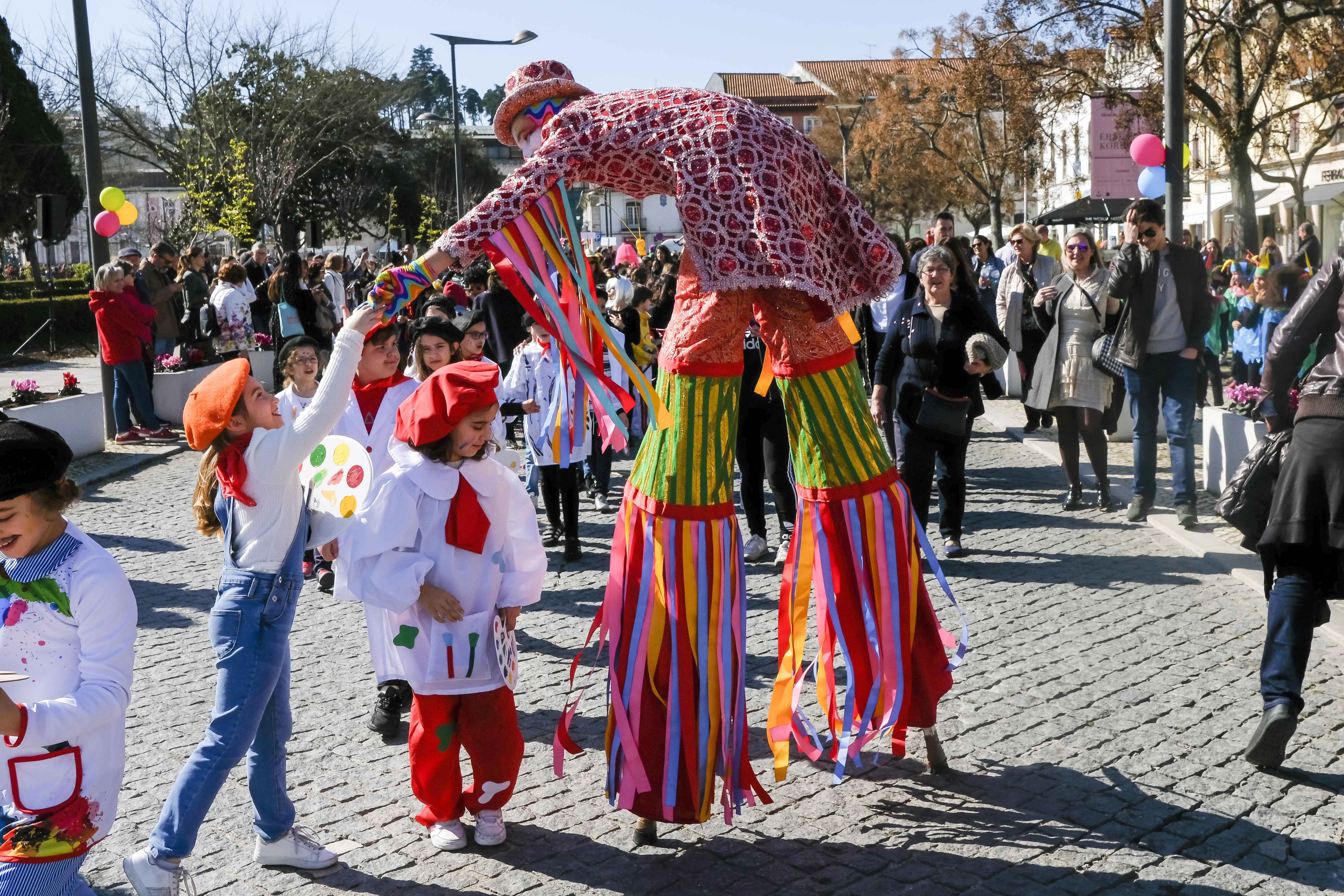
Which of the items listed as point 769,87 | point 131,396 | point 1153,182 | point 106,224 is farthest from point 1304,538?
point 769,87

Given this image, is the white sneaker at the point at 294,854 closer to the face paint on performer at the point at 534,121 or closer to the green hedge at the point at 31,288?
the face paint on performer at the point at 534,121

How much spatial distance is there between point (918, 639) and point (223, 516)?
85.9 inches

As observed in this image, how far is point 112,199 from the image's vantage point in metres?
16.6

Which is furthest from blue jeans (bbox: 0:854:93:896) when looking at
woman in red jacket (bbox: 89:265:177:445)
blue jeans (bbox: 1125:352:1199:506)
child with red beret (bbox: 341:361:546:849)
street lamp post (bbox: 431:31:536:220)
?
street lamp post (bbox: 431:31:536:220)

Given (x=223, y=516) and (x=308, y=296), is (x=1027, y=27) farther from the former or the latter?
(x=223, y=516)

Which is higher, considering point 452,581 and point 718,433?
point 718,433

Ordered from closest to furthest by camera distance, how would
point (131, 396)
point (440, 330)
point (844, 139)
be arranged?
point (440, 330), point (131, 396), point (844, 139)

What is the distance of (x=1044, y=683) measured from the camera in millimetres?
5141

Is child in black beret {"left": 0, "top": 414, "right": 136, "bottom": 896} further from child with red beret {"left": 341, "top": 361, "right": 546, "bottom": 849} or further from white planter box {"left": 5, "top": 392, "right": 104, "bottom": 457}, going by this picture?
white planter box {"left": 5, "top": 392, "right": 104, "bottom": 457}

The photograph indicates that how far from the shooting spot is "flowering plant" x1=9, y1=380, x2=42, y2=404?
12250mm

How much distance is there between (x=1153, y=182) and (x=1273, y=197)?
3061 cm

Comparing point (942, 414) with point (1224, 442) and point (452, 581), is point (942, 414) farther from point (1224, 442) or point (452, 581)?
point (452, 581)

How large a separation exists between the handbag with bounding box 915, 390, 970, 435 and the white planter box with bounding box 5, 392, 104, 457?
8.28m

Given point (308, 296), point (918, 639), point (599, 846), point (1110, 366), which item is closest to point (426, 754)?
point (599, 846)
